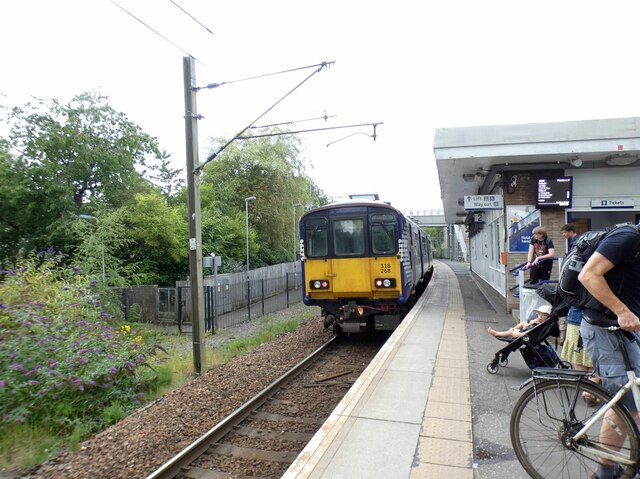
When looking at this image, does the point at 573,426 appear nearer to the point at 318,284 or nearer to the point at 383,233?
the point at 383,233

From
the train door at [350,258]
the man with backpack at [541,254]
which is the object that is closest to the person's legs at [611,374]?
the man with backpack at [541,254]

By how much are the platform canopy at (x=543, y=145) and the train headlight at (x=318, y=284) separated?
395 centimetres

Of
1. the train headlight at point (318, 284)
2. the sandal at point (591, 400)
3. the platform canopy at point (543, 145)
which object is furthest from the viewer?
the train headlight at point (318, 284)

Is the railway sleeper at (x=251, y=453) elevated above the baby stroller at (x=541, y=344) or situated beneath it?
situated beneath

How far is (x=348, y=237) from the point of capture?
8906mm

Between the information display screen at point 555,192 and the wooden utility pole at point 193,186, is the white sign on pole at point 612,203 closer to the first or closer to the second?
the information display screen at point 555,192

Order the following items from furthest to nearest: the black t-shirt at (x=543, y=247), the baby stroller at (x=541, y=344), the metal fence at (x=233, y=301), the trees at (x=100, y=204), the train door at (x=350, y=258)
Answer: the trees at (x=100, y=204) < the metal fence at (x=233, y=301) < the train door at (x=350, y=258) < the black t-shirt at (x=543, y=247) < the baby stroller at (x=541, y=344)

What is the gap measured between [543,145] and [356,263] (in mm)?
4698

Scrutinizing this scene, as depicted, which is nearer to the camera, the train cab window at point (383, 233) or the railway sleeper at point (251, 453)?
the railway sleeper at point (251, 453)

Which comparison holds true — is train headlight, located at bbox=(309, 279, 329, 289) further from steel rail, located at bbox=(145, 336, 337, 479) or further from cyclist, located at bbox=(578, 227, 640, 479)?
cyclist, located at bbox=(578, 227, 640, 479)

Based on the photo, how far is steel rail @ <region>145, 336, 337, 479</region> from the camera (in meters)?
4.01

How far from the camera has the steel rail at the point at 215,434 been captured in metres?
4.01

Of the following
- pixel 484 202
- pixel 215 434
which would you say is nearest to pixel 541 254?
pixel 484 202

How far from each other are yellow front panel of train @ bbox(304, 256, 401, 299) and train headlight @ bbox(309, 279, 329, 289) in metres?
0.06
